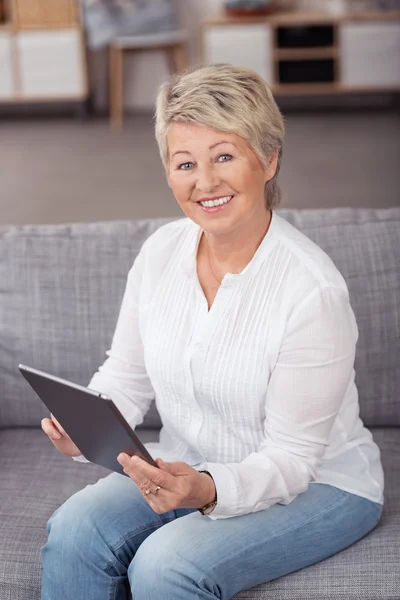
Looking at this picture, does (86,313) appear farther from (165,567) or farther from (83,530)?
(165,567)

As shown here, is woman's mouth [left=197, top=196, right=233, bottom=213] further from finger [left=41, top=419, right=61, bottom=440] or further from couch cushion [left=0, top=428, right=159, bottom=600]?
couch cushion [left=0, top=428, right=159, bottom=600]

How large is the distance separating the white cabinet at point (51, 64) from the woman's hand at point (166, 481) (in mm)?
6036

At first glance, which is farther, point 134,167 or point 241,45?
point 241,45

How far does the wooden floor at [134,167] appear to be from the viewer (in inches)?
207

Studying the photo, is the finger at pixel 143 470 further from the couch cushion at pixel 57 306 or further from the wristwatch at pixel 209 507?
the couch cushion at pixel 57 306

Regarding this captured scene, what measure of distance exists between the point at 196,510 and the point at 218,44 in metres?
5.80

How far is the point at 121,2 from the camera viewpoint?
6832mm

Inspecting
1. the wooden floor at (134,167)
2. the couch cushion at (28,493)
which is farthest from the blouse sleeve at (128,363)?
the wooden floor at (134,167)

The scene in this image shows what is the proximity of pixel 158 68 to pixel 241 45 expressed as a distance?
32.3 inches

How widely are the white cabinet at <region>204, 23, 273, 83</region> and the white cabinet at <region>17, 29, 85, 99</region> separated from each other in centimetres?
100

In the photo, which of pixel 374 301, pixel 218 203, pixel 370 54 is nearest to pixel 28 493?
pixel 218 203

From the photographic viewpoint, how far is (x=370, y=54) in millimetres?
6836

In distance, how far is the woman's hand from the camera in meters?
1.35

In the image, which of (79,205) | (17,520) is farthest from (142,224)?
(79,205)
